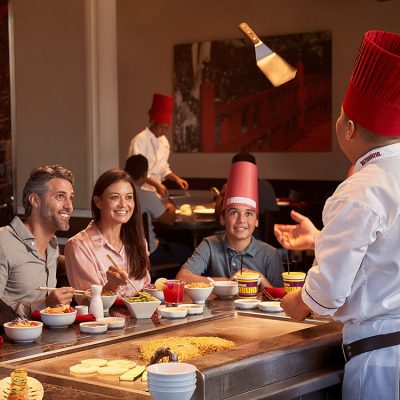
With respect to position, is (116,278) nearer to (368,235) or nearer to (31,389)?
(31,389)

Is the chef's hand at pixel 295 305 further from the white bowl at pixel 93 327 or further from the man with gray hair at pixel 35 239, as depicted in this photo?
the man with gray hair at pixel 35 239

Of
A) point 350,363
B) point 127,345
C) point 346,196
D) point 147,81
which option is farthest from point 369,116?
point 147,81

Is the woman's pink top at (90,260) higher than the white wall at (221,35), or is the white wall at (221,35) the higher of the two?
→ the white wall at (221,35)

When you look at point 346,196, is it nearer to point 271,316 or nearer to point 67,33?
point 271,316

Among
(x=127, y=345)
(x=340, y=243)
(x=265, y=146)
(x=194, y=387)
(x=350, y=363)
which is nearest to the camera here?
(x=194, y=387)

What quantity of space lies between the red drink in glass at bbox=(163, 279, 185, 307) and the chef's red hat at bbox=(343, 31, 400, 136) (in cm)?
130

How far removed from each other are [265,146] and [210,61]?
1.30m

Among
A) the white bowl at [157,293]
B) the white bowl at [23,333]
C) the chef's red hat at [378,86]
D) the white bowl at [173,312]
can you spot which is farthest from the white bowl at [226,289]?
the chef's red hat at [378,86]

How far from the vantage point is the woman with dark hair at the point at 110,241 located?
3975 mm

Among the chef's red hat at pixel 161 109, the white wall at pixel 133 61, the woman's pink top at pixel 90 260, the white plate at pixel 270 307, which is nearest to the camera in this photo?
the white plate at pixel 270 307

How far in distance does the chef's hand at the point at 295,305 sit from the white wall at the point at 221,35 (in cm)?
741

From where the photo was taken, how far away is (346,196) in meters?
2.40

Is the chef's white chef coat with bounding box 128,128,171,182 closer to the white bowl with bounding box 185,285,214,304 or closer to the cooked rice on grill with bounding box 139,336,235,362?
the white bowl with bounding box 185,285,214,304

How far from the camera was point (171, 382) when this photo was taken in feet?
6.99
